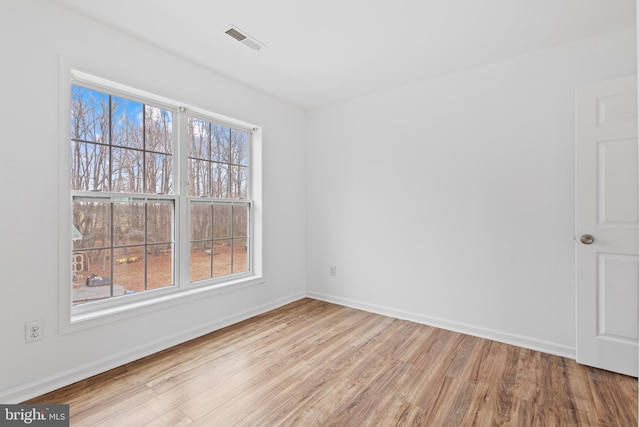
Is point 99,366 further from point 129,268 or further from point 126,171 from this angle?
point 126,171

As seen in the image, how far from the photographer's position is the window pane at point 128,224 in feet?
7.98

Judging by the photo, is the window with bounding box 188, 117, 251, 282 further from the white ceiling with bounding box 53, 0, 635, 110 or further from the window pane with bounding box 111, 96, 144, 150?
the white ceiling with bounding box 53, 0, 635, 110

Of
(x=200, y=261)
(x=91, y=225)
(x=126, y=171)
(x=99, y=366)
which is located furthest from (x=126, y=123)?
(x=99, y=366)

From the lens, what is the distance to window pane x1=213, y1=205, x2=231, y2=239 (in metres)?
3.18

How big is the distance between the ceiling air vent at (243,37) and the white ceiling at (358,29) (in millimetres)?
44

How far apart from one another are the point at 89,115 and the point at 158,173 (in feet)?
2.10

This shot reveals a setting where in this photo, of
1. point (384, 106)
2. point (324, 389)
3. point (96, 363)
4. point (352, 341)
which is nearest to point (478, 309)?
point (352, 341)

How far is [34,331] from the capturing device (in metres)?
1.92

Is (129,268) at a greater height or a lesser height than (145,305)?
greater

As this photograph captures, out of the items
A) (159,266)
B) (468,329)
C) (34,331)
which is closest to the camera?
(34,331)

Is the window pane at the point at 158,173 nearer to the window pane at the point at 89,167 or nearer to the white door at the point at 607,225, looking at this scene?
the window pane at the point at 89,167

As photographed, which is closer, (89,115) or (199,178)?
(89,115)

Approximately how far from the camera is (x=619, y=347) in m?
2.17

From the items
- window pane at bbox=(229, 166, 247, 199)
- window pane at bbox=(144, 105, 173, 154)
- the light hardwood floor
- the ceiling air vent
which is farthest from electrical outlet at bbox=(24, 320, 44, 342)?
the ceiling air vent
